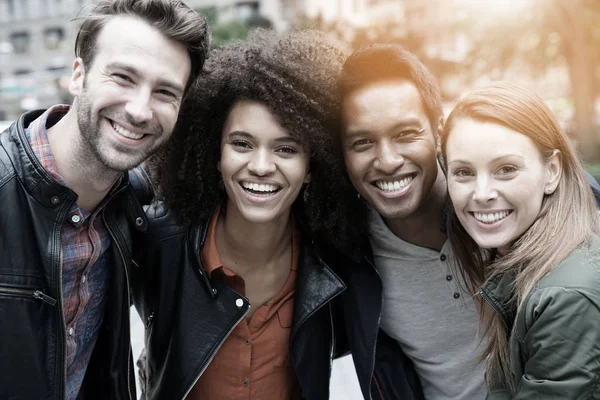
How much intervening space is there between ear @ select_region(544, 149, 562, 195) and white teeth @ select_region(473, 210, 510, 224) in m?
0.20

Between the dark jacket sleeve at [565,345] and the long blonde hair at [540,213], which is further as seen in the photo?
the long blonde hair at [540,213]

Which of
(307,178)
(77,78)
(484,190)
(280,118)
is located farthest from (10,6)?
(484,190)

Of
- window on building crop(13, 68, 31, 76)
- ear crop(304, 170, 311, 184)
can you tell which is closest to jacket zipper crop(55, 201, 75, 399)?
ear crop(304, 170, 311, 184)

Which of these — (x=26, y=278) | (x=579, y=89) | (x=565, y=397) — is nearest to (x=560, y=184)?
(x=565, y=397)

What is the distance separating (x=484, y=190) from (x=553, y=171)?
0.32m

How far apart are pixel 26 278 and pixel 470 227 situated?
1.94 metres

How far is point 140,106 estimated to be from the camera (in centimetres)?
281

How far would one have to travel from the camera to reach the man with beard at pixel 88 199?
8.30 feet

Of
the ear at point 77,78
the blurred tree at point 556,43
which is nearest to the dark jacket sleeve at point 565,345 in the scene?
the ear at point 77,78

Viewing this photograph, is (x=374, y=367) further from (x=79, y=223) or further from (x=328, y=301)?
(x=79, y=223)

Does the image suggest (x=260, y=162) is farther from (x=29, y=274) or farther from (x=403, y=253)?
(x=29, y=274)

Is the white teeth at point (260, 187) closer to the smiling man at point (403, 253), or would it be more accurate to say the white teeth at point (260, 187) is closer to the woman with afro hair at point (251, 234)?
the woman with afro hair at point (251, 234)

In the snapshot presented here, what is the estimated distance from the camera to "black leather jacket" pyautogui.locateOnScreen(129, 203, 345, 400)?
3.09 metres

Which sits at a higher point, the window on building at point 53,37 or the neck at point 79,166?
the window on building at point 53,37
